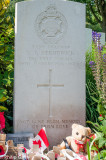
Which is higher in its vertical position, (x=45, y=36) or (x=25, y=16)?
(x=25, y=16)

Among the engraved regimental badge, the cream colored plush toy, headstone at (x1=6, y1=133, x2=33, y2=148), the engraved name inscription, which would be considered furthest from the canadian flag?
the engraved regimental badge

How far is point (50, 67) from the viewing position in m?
2.82

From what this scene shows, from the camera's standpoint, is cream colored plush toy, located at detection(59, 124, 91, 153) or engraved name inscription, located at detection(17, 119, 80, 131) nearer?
cream colored plush toy, located at detection(59, 124, 91, 153)

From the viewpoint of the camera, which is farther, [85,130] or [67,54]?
[67,54]

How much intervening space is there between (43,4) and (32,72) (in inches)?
36.4

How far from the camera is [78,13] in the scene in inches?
111

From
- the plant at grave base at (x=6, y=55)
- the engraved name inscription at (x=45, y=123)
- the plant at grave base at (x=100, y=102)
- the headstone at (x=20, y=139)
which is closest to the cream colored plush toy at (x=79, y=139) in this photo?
the plant at grave base at (x=100, y=102)

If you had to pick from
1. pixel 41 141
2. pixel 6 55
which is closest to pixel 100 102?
pixel 41 141

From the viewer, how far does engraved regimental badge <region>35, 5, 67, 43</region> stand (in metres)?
2.79

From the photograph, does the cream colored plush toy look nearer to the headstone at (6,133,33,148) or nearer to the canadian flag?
the canadian flag

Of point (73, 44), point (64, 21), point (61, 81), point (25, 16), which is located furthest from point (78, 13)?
point (61, 81)

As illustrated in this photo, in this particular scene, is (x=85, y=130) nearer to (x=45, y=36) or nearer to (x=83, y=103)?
(x=83, y=103)

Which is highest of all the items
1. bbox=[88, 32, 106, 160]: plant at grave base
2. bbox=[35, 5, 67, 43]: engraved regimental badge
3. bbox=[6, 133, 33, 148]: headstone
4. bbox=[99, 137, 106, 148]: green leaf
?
bbox=[35, 5, 67, 43]: engraved regimental badge

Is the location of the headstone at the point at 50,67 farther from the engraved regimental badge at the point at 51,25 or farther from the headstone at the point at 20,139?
the headstone at the point at 20,139
